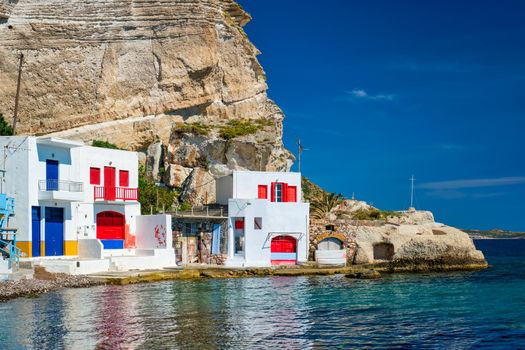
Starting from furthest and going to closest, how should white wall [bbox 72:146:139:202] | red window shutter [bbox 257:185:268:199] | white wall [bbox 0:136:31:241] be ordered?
1. red window shutter [bbox 257:185:268:199]
2. white wall [bbox 72:146:139:202]
3. white wall [bbox 0:136:31:241]

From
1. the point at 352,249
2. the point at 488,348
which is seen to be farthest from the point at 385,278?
the point at 488,348

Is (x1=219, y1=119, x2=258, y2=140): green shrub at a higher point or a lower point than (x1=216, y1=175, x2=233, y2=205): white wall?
higher

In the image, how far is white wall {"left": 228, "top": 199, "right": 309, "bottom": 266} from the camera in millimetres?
39219

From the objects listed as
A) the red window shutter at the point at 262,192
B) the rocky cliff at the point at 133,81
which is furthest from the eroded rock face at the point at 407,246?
the rocky cliff at the point at 133,81

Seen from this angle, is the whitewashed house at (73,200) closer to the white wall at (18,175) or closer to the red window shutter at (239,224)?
the white wall at (18,175)

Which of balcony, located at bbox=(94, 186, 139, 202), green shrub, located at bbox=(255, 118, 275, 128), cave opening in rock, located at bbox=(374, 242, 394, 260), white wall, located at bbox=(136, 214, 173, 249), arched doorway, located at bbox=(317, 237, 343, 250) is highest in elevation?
green shrub, located at bbox=(255, 118, 275, 128)

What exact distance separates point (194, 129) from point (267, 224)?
18303mm

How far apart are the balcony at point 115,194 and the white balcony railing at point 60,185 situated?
1.26 metres

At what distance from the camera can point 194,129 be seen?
55.3 m

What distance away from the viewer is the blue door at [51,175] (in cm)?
3366

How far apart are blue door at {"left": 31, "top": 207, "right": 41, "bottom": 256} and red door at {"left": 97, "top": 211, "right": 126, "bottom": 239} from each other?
4069mm

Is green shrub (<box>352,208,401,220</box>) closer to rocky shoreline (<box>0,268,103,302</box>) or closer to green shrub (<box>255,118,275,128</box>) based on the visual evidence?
green shrub (<box>255,118,275,128</box>)

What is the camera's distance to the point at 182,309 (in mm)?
22391

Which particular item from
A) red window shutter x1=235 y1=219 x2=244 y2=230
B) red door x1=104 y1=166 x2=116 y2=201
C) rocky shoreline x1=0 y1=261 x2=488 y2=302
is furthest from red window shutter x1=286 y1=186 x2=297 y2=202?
red door x1=104 y1=166 x2=116 y2=201
